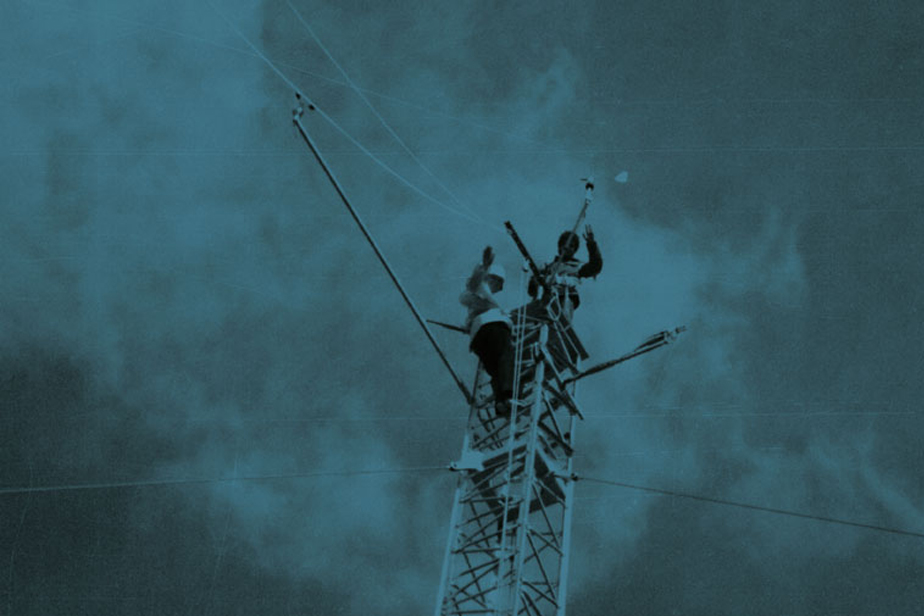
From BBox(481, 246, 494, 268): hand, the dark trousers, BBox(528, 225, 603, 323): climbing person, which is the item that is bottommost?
the dark trousers

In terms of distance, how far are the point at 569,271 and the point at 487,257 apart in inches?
123

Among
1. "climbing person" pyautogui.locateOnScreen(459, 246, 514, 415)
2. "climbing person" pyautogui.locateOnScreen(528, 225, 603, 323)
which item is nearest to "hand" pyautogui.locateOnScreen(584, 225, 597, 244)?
"climbing person" pyautogui.locateOnScreen(528, 225, 603, 323)

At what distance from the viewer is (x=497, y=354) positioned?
1460 cm

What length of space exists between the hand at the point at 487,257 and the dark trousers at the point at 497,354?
3.11 feet

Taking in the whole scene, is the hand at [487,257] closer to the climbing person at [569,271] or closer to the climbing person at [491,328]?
the climbing person at [491,328]

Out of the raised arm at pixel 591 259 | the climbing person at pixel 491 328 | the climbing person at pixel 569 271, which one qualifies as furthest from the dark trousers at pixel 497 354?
the raised arm at pixel 591 259

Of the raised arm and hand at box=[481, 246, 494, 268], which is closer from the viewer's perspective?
hand at box=[481, 246, 494, 268]

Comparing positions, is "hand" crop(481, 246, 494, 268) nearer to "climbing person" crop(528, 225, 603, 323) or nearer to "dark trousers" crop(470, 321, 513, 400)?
"dark trousers" crop(470, 321, 513, 400)

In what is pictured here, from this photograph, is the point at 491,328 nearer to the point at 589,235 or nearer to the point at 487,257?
the point at 487,257

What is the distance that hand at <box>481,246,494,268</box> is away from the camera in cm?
1436

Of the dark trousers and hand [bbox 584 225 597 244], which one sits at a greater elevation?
hand [bbox 584 225 597 244]

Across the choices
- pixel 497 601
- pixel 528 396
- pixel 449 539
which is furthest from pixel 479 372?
pixel 497 601

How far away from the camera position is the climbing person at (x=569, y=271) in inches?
651

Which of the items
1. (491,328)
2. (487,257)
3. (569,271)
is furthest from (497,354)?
(569,271)
